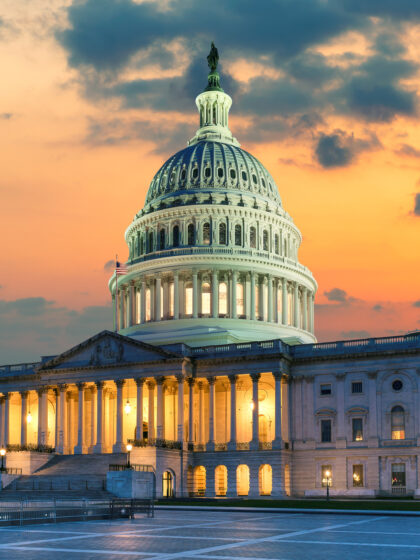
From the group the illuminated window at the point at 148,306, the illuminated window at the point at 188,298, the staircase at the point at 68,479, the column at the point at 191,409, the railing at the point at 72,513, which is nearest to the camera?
the railing at the point at 72,513

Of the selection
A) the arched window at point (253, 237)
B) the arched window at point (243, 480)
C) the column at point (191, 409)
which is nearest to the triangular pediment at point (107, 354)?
the column at point (191, 409)

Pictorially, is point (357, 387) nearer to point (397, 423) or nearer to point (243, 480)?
point (397, 423)

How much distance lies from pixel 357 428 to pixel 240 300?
29.6 metres

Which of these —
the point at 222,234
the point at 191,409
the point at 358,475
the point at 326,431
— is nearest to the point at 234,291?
the point at 222,234

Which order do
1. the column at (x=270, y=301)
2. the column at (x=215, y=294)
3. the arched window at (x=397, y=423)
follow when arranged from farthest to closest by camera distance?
the column at (x=270, y=301)
the column at (x=215, y=294)
the arched window at (x=397, y=423)

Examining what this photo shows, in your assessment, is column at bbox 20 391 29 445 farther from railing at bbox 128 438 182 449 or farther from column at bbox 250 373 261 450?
column at bbox 250 373 261 450

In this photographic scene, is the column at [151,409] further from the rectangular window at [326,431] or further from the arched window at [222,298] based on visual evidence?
the arched window at [222,298]

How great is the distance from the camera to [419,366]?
83312 mm

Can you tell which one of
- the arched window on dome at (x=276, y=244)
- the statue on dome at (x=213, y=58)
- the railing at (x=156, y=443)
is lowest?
the railing at (x=156, y=443)

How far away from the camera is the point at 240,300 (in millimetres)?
110562

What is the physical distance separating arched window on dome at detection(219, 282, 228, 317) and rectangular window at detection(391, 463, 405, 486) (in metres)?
33.3

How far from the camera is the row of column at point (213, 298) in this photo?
109 meters

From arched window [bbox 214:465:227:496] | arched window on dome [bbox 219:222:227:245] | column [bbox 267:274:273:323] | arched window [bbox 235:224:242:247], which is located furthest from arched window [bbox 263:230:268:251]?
arched window [bbox 214:465:227:496]

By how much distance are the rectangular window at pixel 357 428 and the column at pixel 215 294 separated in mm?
26875
